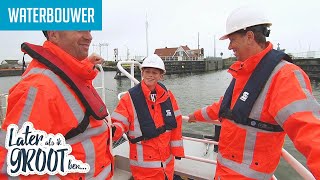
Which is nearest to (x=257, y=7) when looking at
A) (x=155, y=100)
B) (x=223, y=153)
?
(x=223, y=153)

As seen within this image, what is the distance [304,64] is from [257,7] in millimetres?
41911

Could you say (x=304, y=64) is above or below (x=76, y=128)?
above

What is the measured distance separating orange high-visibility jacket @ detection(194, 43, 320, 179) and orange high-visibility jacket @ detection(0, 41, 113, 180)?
40.5 inches

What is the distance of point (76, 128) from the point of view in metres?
1.44

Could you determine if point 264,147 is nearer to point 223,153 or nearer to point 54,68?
point 223,153

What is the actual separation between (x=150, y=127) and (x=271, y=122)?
1.29 meters

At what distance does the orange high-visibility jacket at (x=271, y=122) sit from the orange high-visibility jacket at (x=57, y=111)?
1028mm

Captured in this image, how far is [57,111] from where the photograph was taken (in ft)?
4.36

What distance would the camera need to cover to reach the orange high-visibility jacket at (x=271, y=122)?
4.14 ft

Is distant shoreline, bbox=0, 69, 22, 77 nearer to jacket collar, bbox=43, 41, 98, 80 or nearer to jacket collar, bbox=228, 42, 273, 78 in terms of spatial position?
jacket collar, bbox=43, 41, 98, 80

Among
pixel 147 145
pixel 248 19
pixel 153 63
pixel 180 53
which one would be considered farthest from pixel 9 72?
pixel 248 19

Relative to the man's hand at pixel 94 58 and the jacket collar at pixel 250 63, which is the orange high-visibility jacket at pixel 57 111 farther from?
the jacket collar at pixel 250 63

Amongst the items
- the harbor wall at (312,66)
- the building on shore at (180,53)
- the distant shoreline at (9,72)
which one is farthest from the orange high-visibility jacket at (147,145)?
the building on shore at (180,53)

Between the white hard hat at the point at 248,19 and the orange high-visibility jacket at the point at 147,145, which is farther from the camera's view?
the orange high-visibility jacket at the point at 147,145
